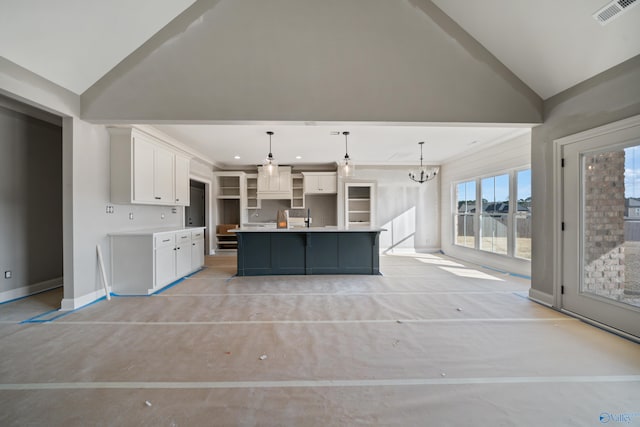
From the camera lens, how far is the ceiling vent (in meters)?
2.21

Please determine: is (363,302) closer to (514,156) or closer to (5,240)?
(514,156)

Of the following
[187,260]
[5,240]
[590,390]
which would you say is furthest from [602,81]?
[5,240]

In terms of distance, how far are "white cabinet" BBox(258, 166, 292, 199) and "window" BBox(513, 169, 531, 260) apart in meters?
5.45

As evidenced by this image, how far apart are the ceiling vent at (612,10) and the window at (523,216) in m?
3.05

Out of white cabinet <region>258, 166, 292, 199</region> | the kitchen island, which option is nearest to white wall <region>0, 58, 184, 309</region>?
the kitchen island

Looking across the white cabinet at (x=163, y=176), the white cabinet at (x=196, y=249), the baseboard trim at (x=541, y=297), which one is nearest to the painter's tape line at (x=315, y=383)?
the baseboard trim at (x=541, y=297)

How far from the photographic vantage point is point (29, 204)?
3.95 metres

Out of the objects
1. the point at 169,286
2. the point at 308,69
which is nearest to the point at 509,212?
the point at 308,69

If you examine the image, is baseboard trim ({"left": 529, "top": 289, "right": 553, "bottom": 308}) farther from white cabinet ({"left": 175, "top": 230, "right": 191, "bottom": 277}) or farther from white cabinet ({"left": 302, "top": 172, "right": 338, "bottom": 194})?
white cabinet ({"left": 175, "top": 230, "right": 191, "bottom": 277})

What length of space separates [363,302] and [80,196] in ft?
12.6

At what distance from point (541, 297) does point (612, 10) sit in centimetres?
311

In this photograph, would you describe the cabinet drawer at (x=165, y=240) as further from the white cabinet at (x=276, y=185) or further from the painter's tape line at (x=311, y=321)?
the white cabinet at (x=276, y=185)

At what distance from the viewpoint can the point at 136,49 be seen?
10.8ft

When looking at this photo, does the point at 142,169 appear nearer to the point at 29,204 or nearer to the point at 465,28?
the point at 29,204
